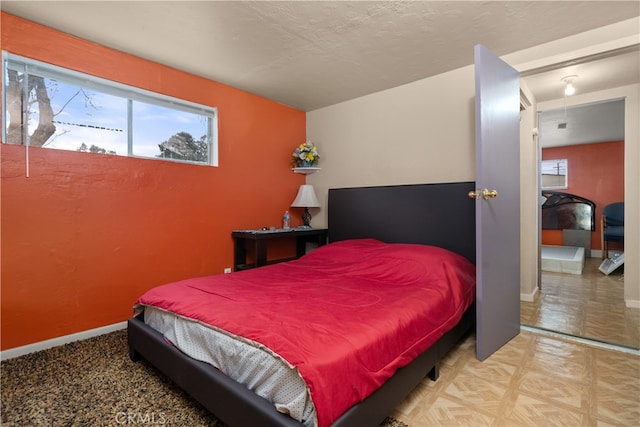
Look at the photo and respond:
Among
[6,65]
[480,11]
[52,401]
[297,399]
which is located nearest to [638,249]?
[480,11]

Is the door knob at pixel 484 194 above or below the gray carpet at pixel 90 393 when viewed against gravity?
above

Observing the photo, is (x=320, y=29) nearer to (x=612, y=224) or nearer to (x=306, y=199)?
(x=306, y=199)

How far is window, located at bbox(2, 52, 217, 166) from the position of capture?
215cm

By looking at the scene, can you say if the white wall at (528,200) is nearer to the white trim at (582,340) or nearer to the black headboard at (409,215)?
the white trim at (582,340)

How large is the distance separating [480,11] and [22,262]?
355 centimetres

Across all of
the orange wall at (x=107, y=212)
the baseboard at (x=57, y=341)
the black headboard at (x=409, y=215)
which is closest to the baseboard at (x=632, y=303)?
the black headboard at (x=409, y=215)

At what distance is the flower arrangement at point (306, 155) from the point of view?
3824 millimetres

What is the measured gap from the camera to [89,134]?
2463mm

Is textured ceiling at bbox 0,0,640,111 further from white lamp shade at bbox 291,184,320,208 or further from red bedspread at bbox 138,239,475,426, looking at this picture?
red bedspread at bbox 138,239,475,426

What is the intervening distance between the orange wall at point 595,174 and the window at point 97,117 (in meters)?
5.63

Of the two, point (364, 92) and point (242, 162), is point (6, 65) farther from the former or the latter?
point (364, 92)

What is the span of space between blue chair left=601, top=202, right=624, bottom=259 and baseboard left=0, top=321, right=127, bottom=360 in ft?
19.9

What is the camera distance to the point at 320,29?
2.20 meters

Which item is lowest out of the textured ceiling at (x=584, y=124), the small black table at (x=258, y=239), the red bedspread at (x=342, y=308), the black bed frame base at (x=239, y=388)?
the black bed frame base at (x=239, y=388)
